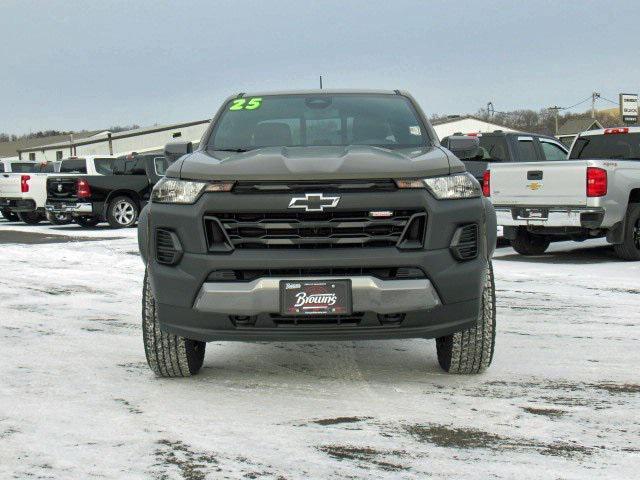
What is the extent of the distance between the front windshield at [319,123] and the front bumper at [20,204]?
18.5 metres

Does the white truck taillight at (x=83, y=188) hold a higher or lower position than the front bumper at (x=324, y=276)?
lower

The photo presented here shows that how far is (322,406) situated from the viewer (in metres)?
5.03

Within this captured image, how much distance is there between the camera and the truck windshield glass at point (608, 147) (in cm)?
1389

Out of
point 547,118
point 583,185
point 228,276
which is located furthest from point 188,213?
point 547,118

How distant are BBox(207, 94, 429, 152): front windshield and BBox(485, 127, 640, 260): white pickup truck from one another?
239 inches

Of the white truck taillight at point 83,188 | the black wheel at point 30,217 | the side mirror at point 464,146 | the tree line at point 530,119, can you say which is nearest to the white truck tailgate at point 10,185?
the black wheel at point 30,217

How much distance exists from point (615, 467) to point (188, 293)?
234cm

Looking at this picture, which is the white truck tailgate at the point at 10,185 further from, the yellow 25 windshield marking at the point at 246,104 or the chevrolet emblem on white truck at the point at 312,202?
the chevrolet emblem on white truck at the point at 312,202

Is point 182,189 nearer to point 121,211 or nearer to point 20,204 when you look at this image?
point 121,211

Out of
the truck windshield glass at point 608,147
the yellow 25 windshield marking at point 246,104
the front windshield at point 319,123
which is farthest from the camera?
the truck windshield glass at point 608,147

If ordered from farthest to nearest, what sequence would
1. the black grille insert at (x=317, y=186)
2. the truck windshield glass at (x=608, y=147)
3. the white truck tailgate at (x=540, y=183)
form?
the truck windshield glass at (x=608, y=147)
the white truck tailgate at (x=540, y=183)
the black grille insert at (x=317, y=186)

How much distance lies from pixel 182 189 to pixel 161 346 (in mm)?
1014

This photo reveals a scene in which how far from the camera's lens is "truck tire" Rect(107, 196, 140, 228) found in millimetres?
22511

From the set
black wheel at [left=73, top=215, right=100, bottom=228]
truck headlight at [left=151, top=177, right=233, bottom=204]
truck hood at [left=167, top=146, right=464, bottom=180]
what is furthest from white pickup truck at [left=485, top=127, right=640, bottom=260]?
black wheel at [left=73, top=215, right=100, bottom=228]
